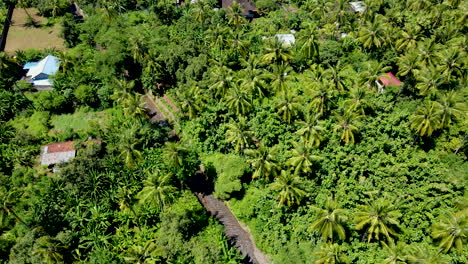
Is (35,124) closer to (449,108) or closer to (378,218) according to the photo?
(378,218)

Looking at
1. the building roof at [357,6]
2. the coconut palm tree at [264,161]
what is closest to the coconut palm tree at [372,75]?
the coconut palm tree at [264,161]

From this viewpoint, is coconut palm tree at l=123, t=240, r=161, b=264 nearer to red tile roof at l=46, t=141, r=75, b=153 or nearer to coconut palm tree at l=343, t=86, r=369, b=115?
red tile roof at l=46, t=141, r=75, b=153

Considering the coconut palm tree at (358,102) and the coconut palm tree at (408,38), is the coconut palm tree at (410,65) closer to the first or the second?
the coconut palm tree at (408,38)

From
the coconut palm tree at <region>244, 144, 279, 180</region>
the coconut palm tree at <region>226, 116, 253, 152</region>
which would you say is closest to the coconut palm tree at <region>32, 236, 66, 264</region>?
the coconut palm tree at <region>226, 116, 253, 152</region>

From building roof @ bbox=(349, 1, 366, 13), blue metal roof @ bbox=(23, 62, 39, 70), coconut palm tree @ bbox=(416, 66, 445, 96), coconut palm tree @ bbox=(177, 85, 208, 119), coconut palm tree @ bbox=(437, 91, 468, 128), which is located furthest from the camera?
building roof @ bbox=(349, 1, 366, 13)

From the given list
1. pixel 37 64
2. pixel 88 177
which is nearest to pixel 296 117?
pixel 88 177

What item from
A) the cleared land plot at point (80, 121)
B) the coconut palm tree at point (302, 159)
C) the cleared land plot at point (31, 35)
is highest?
the cleared land plot at point (31, 35)

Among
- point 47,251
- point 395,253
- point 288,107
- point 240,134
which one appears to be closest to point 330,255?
point 395,253
